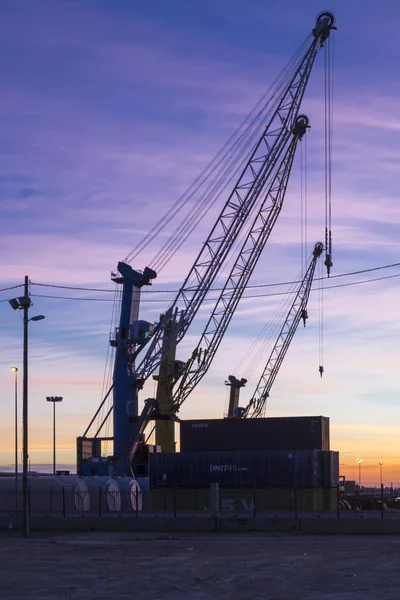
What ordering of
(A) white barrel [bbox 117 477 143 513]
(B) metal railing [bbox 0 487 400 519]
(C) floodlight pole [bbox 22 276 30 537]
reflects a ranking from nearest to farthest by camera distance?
1. (C) floodlight pole [bbox 22 276 30 537]
2. (B) metal railing [bbox 0 487 400 519]
3. (A) white barrel [bbox 117 477 143 513]

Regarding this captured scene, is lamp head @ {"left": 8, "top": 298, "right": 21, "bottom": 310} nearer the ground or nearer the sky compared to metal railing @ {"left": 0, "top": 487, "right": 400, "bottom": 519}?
nearer the sky

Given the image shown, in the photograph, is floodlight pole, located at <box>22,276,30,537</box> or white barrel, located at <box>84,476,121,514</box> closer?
floodlight pole, located at <box>22,276,30,537</box>

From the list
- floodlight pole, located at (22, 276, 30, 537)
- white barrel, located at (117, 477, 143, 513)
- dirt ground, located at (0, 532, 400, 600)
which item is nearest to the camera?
dirt ground, located at (0, 532, 400, 600)

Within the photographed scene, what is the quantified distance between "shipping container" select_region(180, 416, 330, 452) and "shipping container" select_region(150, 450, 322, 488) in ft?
35.6

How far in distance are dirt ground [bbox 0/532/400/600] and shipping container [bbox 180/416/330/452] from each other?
1762 inches

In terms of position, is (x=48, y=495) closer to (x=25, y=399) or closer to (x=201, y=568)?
(x=25, y=399)

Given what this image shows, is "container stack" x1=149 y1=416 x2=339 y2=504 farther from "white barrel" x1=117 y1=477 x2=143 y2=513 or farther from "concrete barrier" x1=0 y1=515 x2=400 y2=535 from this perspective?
"concrete barrier" x1=0 y1=515 x2=400 y2=535

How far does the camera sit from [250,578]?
27.8 metres

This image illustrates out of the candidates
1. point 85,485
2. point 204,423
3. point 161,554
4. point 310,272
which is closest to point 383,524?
point 161,554

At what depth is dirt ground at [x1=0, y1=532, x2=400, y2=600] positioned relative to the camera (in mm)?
24688

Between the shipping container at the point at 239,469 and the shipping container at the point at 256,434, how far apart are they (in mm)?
10855

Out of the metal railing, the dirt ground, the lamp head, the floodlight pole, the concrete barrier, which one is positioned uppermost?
the lamp head

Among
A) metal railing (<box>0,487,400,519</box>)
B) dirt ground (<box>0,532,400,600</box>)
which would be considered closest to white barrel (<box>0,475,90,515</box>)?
metal railing (<box>0,487,400,519</box>)

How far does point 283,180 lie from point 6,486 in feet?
155
